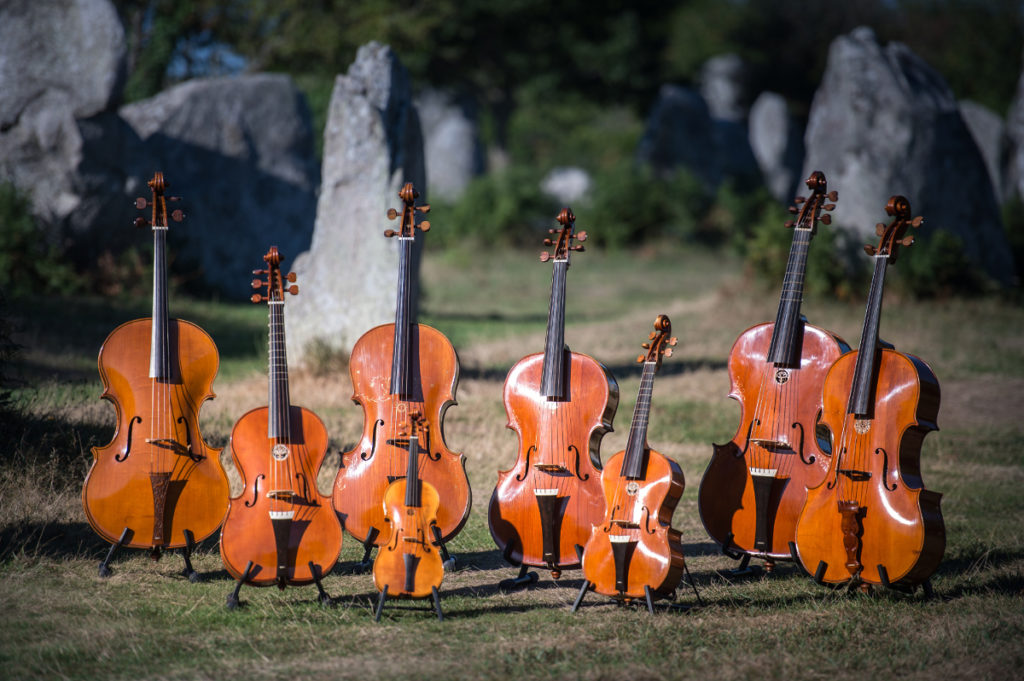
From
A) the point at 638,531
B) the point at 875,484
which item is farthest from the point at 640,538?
the point at 875,484

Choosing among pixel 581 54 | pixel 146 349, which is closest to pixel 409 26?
pixel 581 54

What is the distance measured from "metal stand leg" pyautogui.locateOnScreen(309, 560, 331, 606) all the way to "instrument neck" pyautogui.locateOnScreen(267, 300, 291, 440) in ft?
1.62

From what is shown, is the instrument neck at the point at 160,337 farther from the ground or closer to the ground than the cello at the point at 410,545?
farther from the ground

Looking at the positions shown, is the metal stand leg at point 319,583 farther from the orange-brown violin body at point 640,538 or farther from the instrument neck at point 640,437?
the instrument neck at point 640,437

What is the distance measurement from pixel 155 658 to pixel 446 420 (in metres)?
3.81

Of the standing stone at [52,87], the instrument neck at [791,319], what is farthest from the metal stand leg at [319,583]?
the standing stone at [52,87]

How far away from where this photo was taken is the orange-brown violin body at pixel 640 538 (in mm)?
A: 3744

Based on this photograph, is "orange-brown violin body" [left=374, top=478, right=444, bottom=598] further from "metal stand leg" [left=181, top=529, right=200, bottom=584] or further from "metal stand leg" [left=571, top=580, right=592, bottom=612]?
"metal stand leg" [left=181, top=529, right=200, bottom=584]

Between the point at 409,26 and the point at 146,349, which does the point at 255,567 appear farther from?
the point at 409,26

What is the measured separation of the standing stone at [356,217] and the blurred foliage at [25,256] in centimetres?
325

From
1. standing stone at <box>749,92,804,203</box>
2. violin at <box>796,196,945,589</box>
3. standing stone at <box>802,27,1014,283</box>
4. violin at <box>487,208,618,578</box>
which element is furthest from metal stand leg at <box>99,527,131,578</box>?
standing stone at <box>749,92,804,203</box>

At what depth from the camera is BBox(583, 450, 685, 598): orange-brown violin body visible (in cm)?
374

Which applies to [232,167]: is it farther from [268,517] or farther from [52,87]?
[268,517]

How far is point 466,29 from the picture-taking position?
25.1m
